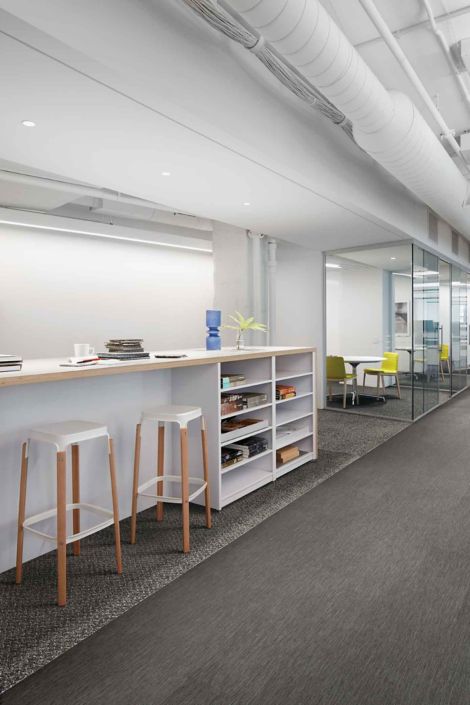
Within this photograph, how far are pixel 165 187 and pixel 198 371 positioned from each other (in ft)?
6.17

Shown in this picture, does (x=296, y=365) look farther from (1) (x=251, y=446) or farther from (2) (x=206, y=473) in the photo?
(2) (x=206, y=473)

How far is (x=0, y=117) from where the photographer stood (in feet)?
9.50

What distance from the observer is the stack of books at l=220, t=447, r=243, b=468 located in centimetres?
372

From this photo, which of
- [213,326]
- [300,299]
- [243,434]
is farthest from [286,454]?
[300,299]

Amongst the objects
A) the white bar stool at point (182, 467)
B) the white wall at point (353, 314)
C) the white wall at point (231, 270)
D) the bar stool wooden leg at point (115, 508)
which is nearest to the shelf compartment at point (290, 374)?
the white bar stool at point (182, 467)

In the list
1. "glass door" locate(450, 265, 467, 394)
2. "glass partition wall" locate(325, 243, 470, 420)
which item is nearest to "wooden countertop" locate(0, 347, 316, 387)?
"glass partition wall" locate(325, 243, 470, 420)

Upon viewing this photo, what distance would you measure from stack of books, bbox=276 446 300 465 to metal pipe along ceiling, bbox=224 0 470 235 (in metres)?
2.69

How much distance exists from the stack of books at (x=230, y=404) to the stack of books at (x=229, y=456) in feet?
1.17

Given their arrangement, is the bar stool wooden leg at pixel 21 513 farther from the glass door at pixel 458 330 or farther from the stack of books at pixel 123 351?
the glass door at pixel 458 330

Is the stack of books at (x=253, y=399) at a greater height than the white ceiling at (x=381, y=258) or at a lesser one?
lesser

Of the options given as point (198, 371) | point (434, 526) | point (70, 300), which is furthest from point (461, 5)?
point (70, 300)

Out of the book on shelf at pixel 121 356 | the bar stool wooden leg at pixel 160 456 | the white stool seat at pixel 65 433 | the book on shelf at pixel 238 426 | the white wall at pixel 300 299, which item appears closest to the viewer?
the white stool seat at pixel 65 433

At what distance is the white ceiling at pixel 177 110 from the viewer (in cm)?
233

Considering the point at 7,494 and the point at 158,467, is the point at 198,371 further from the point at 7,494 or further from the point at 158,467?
the point at 7,494
